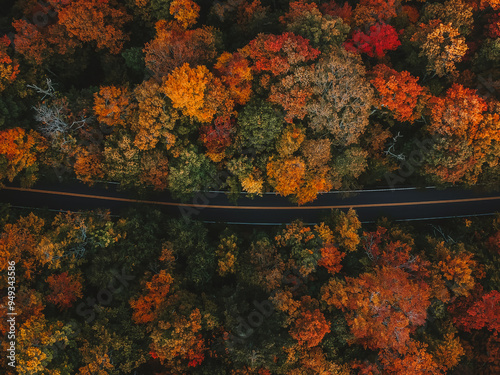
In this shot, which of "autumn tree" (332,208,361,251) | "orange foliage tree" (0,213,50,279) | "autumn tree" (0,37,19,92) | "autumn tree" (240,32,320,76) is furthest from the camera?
"autumn tree" (332,208,361,251)

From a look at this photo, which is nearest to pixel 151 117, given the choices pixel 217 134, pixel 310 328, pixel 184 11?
pixel 217 134

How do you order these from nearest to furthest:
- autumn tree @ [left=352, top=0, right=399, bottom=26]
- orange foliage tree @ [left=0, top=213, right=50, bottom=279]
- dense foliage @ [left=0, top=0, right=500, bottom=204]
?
orange foliage tree @ [left=0, top=213, right=50, bottom=279], dense foliage @ [left=0, top=0, right=500, bottom=204], autumn tree @ [left=352, top=0, right=399, bottom=26]

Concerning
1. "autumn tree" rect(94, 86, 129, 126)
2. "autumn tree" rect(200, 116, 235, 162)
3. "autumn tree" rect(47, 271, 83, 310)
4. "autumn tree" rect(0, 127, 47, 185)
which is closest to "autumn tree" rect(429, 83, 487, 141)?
"autumn tree" rect(200, 116, 235, 162)

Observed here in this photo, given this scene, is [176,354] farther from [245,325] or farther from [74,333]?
[74,333]

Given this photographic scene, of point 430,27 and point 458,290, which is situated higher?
point 430,27

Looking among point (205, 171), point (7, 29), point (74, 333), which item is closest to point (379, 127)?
point (205, 171)

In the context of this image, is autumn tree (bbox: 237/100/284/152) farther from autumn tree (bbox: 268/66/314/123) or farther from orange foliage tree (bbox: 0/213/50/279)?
orange foliage tree (bbox: 0/213/50/279)

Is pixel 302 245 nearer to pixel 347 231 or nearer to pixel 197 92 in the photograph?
pixel 347 231
